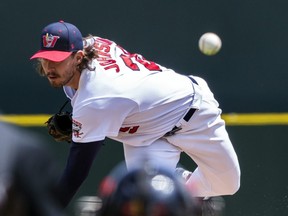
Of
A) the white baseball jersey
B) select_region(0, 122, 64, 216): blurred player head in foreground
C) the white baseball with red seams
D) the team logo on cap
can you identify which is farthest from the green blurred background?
select_region(0, 122, 64, 216): blurred player head in foreground

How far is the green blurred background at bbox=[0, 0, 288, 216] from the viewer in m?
5.96

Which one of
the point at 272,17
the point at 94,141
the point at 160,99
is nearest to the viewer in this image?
the point at 94,141

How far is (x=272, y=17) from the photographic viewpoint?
19.5ft

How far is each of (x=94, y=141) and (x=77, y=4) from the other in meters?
1.71

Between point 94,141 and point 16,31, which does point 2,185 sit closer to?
point 94,141

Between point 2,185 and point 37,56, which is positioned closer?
point 2,185

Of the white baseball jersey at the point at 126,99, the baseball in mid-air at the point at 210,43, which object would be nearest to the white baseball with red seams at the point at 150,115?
the white baseball jersey at the point at 126,99

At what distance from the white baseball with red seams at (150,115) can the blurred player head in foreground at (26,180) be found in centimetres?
251

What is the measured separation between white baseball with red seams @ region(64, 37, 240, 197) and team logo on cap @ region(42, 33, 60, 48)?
8.7 inches

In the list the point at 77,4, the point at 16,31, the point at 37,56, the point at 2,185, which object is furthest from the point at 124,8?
the point at 2,185

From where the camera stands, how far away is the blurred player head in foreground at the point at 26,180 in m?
1.90

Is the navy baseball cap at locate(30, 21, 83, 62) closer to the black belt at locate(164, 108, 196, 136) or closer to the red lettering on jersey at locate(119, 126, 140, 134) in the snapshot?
the red lettering on jersey at locate(119, 126, 140, 134)

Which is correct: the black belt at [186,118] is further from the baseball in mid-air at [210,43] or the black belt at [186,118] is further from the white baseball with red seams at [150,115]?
the baseball in mid-air at [210,43]

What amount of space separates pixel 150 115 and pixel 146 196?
2850 millimetres
